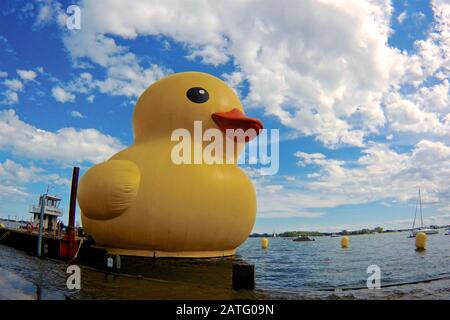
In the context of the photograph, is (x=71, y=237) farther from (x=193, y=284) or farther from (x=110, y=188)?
(x=193, y=284)

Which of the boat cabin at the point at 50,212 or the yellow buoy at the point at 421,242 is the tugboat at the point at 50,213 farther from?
the yellow buoy at the point at 421,242

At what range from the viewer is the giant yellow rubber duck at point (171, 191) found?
41.3 ft

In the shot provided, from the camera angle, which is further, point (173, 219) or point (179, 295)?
point (173, 219)

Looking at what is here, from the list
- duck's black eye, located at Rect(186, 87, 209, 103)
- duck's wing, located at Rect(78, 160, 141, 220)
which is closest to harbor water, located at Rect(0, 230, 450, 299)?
duck's wing, located at Rect(78, 160, 141, 220)

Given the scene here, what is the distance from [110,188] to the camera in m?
12.5

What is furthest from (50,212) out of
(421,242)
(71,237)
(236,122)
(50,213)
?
(421,242)

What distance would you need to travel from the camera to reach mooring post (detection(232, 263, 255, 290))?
846 centimetres

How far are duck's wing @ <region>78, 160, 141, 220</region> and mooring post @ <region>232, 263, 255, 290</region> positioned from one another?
5612mm

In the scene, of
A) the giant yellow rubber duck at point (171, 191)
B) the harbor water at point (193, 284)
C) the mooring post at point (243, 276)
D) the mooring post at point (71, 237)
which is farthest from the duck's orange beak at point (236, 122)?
the mooring post at point (243, 276)

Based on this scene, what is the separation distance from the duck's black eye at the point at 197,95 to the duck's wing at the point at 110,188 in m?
3.40

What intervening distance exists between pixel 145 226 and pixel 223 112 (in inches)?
205

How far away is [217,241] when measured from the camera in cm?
1336
